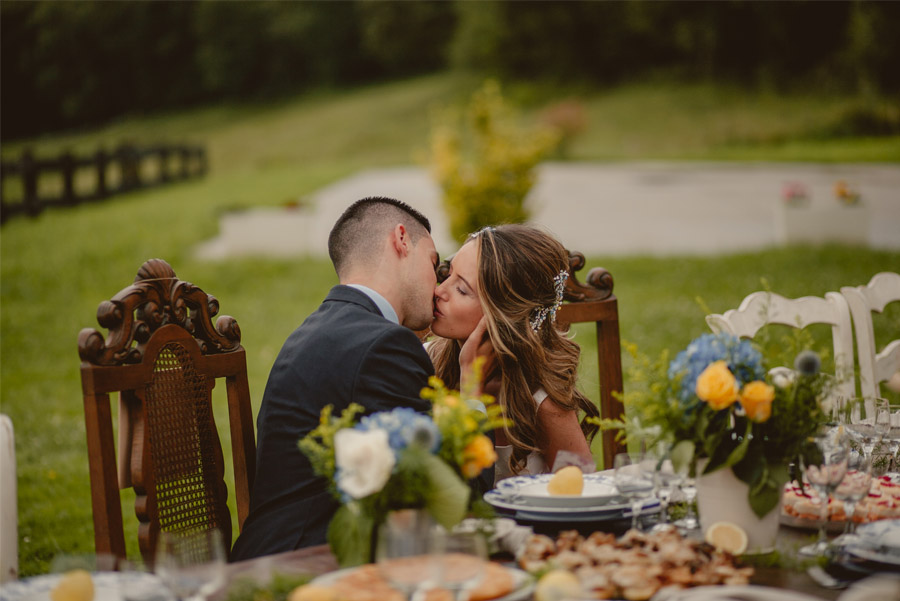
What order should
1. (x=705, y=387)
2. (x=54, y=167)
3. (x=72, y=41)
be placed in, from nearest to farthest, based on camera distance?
(x=705, y=387)
(x=54, y=167)
(x=72, y=41)

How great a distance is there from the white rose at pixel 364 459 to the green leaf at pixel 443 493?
0.29 ft

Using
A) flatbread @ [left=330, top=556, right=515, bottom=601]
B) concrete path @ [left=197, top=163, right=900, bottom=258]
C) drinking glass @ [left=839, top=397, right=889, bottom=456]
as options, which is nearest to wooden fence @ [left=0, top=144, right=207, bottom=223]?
concrete path @ [left=197, top=163, right=900, bottom=258]

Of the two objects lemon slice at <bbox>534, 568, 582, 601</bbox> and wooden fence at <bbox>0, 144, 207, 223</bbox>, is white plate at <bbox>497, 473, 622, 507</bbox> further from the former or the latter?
wooden fence at <bbox>0, 144, 207, 223</bbox>

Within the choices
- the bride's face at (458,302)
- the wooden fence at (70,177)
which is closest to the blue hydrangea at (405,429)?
the bride's face at (458,302)

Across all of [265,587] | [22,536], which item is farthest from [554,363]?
[22,536]

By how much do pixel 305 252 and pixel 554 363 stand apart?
464 inches

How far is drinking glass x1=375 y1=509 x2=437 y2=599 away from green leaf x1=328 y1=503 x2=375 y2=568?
0.36 ft

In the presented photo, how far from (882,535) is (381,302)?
1578mm

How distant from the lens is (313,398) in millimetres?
2635

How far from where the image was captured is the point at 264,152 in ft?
155

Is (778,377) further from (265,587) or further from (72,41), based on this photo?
(72,41)

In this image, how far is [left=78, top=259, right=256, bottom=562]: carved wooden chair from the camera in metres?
2.57

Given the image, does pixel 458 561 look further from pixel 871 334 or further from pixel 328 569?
pixel 871 334

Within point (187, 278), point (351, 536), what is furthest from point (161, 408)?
point (187, 278)
